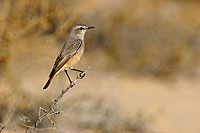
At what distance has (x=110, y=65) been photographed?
14.2 metres

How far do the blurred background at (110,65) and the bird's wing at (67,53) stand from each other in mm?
722

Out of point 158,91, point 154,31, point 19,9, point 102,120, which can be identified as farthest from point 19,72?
point 154,31

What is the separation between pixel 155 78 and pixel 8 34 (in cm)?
654

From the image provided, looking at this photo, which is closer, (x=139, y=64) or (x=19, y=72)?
(x=19, y=72)

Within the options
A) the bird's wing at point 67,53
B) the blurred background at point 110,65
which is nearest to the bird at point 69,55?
the bird's wing at point 67,53

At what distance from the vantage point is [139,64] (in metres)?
14.6

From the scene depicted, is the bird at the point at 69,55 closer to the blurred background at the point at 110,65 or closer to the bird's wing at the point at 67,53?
the bird's wing at the point at 67,53

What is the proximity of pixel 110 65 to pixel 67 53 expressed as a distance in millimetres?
7543

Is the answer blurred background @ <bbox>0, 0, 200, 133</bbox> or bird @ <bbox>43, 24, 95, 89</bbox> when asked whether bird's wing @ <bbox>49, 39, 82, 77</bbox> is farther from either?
blurred background @ <bbox>0, 0, 200, 133</bbox>

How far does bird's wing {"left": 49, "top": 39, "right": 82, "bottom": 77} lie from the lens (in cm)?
648

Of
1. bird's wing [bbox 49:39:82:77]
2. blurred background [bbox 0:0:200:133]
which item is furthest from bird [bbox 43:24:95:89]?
blurred background [bbox 0:0:200:133]

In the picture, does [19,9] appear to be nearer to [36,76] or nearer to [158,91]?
[36,76]

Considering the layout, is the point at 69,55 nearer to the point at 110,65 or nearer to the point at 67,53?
the point at 67,53

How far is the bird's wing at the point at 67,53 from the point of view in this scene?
21.3 ft
